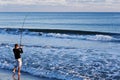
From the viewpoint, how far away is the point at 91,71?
1725 cm

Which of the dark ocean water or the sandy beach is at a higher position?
the sandy beach

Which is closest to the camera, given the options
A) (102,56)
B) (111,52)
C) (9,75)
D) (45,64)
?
(9,75)

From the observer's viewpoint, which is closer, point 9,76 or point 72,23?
point 9,76

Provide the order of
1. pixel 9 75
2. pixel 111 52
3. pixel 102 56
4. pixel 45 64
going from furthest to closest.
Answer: pixel 111 52
pixel 102 56
pixel 45 64
pixel 9 75

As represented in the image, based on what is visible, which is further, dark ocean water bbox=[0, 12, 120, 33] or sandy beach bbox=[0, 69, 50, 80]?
dark ocean water bbox=[0, 12, 120, 33]

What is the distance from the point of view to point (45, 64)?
19344 millimetres

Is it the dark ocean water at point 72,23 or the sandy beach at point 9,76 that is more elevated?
the sandy beach at point 9,76

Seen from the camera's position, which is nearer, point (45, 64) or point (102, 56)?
point (45, 64)

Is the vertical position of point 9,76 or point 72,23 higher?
point 9,76

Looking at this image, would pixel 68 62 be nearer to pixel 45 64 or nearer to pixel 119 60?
pixel 45 64

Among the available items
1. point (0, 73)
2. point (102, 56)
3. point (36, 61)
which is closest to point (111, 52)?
point (102, 56)

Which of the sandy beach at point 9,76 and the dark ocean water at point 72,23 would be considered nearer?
the sandy beach at point 9,76

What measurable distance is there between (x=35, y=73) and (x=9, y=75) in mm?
1249

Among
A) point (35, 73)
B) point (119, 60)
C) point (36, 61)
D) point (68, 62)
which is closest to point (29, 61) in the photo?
point (36, 61)
